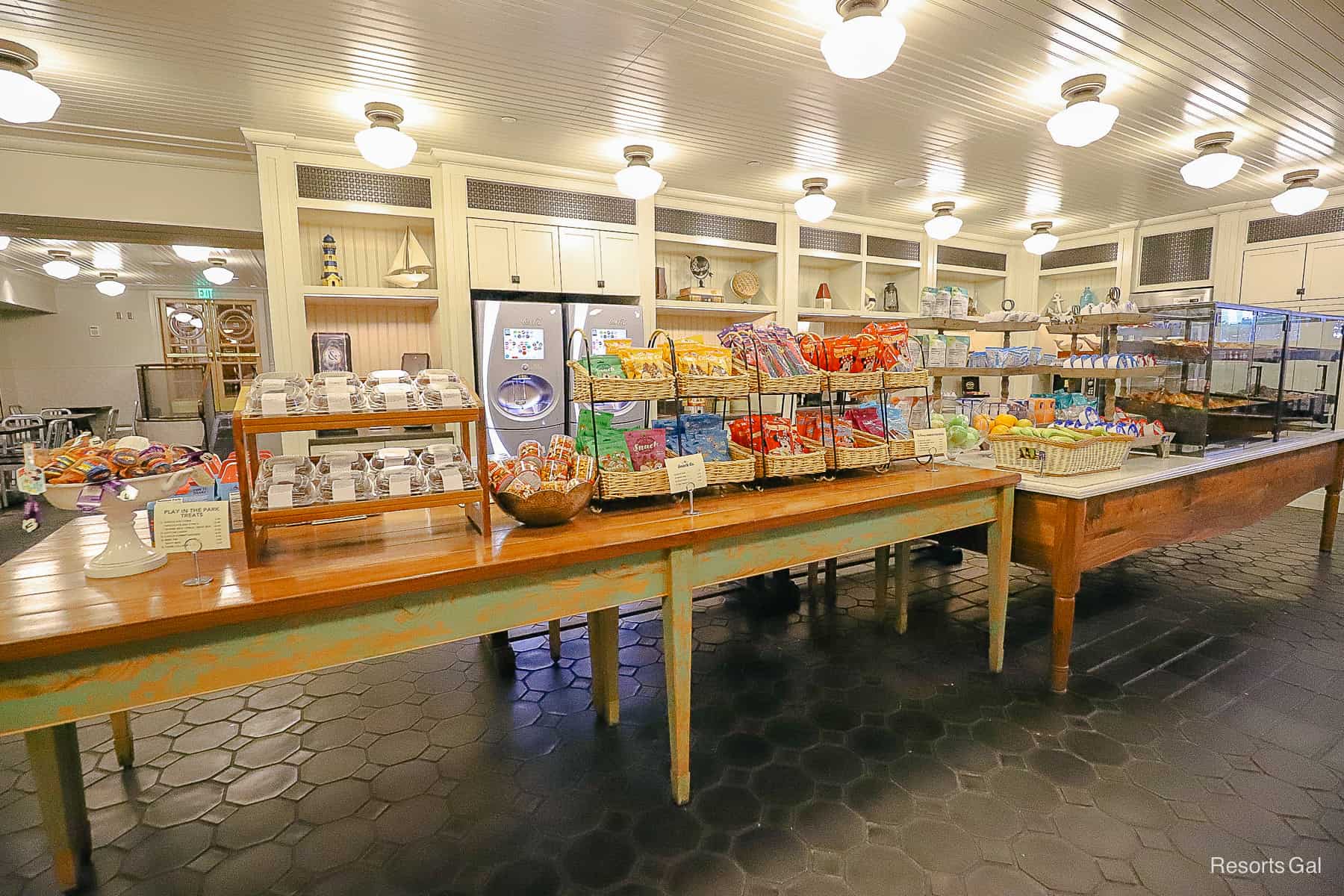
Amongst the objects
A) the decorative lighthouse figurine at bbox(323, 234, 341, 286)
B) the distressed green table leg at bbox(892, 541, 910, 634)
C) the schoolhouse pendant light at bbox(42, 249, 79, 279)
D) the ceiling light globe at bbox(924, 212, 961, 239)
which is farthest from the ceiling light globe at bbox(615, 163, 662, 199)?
the schoolhouse pendant light at bbox(42, 249, 79, 279)

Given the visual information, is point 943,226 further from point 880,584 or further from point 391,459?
point 391,459

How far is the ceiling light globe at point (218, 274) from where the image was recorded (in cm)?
757

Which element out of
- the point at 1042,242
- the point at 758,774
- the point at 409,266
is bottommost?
the point at 758,774

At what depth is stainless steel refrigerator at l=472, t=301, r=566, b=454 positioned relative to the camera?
426 cm

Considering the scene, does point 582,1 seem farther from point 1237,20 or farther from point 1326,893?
point 1326,893

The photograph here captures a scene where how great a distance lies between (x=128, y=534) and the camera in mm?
1351

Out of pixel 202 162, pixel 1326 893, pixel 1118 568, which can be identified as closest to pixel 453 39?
pixel 202 162

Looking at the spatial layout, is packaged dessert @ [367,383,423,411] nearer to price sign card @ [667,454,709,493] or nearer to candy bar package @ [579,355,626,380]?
candy bar package @ [579,355,626,380]

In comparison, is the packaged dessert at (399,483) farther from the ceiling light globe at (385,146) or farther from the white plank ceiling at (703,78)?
the ceiling light globe at (385,146)

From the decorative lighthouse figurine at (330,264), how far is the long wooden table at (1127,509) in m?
4.06

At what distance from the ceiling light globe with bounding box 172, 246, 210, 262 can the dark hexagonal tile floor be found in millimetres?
6141

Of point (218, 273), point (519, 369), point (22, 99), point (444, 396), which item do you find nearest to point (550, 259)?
point (519, 369)

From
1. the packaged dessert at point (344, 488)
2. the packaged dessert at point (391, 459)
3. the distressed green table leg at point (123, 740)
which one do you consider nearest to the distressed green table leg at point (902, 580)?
the packaged dessert at point (391, 459)

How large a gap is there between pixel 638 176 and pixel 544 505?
9.56 ft
